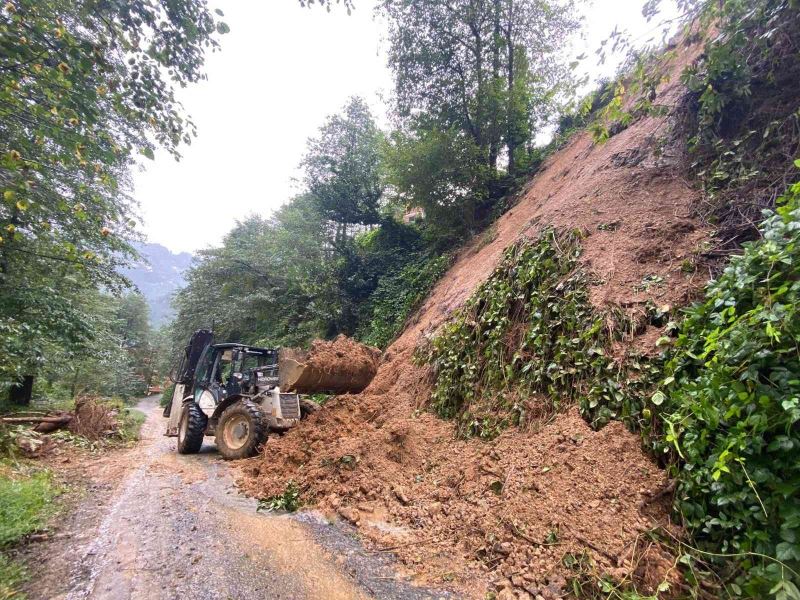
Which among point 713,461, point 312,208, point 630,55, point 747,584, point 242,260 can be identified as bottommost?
point 747,584

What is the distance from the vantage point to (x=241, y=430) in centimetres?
671

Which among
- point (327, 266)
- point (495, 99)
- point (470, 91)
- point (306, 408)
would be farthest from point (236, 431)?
point (470, 91)

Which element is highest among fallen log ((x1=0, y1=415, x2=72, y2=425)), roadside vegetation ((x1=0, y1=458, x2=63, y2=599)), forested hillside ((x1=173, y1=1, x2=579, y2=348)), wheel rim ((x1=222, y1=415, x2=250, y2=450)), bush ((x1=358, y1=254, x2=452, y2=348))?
forested hillside ((x1=173, y1=1, x2=579, y2=348))

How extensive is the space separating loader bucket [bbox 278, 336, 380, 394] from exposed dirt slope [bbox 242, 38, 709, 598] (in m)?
Answer: 0.34

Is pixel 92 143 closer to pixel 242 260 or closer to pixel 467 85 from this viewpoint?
pixel 467 85

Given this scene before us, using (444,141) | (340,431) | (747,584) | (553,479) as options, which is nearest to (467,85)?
(444,141)

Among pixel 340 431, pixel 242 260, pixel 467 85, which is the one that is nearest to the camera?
pixel 340 431

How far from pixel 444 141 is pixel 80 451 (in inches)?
451

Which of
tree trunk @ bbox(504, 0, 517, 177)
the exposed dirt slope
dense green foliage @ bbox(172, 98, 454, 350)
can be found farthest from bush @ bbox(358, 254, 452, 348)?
the exposed dirt slope

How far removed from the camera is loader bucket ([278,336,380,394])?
21.3 ft

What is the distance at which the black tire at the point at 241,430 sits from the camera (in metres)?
6.28

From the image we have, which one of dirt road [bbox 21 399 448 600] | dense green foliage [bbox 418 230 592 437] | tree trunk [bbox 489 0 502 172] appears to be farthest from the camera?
tree trunk [bbox 489 0 502 172]

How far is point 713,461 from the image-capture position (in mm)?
2434

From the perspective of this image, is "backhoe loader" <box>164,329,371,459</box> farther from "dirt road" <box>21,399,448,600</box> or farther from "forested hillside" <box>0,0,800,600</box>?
"dirt road" <box>21,399,448,600</box>
